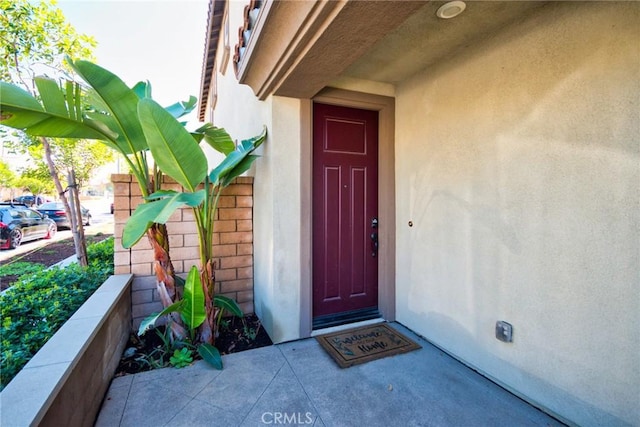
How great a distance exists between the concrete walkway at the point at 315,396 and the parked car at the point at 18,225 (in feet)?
30.5

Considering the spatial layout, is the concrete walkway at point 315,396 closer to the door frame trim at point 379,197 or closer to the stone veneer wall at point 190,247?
the door frame trim at point 379,197

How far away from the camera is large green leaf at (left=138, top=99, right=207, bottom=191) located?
1.91m

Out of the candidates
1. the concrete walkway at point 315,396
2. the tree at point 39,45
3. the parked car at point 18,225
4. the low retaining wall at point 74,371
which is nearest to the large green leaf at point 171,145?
the low retaining wall at point 74,371

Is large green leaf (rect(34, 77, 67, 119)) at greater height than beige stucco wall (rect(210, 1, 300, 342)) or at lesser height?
greater

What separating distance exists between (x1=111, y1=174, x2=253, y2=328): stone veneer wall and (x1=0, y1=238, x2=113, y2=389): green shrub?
454mm

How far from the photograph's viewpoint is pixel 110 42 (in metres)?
4.73

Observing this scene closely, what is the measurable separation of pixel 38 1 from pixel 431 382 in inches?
263

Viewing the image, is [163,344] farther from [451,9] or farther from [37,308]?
[451,9]

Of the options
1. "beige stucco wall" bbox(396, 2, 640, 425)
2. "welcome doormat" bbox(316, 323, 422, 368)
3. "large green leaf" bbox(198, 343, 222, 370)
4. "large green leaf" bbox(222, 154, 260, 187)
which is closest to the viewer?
"beige stucco wall" bbox(396, 2, 640, 425)

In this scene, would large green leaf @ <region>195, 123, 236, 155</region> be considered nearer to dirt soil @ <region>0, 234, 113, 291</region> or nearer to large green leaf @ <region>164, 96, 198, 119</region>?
large green leaf @ <region>164, 96, 198, 119</region>

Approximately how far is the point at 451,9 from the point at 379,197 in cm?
192

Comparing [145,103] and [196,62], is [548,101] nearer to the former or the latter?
[145,103]

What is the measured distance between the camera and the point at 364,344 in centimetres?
285

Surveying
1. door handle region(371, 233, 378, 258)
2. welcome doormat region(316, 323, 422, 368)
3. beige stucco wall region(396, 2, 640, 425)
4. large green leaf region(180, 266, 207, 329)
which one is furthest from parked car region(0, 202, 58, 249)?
beige stucco wall region(396, 2, 640, 425)
